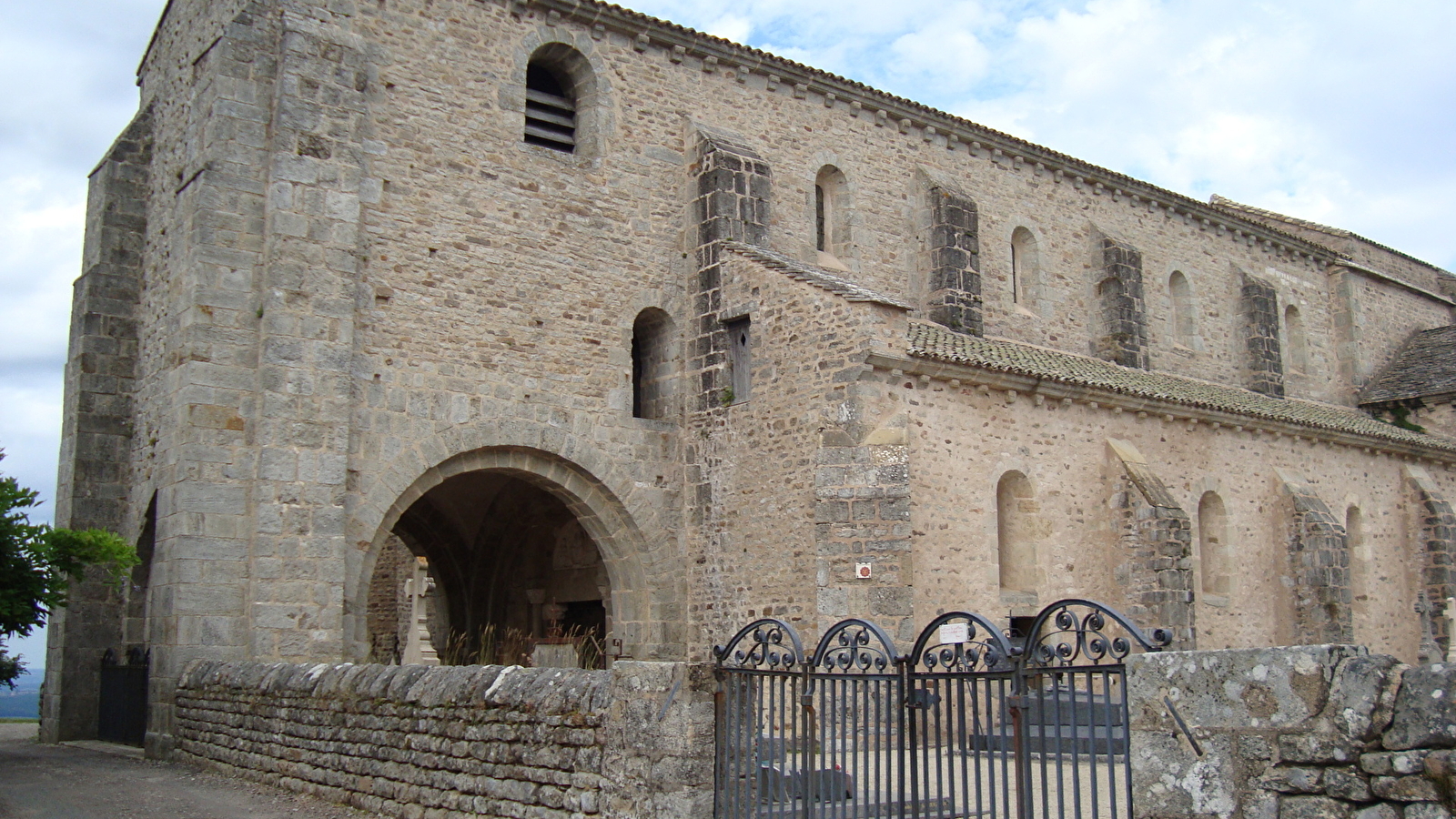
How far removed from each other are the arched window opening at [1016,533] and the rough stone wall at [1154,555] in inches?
61.5

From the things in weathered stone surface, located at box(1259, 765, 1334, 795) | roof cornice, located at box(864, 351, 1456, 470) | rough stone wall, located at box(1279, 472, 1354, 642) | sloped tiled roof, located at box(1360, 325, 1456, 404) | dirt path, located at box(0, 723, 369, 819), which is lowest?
dirt path, located at box(0, 723, 369, 819)

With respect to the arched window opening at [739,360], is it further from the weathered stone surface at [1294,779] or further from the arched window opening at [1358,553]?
the arched window opening at [1358,553]

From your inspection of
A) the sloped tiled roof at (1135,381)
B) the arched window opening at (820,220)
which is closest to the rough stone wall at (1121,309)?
the sloped tiled roof at (1135,381)

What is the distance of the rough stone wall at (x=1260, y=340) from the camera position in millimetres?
24156

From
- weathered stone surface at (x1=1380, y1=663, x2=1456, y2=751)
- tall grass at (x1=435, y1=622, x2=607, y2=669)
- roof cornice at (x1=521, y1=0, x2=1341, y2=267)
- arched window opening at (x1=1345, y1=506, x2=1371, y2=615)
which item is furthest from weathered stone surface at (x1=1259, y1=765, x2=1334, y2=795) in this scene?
arched window opening at (x1=1345, y1=506, x2=1371, y2=615)

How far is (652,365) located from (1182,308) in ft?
39.4

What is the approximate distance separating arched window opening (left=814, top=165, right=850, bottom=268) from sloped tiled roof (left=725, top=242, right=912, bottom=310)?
2097 mm

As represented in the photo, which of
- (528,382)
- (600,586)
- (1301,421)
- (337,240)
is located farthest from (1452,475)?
(337,240)

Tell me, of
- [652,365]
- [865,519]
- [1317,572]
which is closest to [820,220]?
[652,365]

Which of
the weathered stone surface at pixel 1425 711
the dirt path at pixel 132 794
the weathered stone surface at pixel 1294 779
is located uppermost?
the weathered stone surface at pixel 1425 711

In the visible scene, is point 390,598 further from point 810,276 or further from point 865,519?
point 865,519

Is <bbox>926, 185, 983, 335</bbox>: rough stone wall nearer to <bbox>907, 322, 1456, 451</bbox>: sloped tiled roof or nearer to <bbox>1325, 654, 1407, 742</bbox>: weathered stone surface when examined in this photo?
<bbox>907, 322, 1456, 451</bbox>: sloped tiled roof

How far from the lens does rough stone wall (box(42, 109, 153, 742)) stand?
1642 cm

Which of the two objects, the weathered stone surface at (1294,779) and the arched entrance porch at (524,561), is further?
the arched entrance porch at (524,561)
